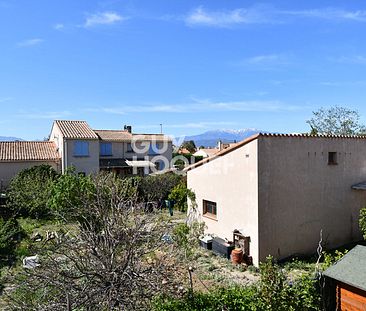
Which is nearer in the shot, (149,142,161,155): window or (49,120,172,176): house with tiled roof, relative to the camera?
(49,120,172,176): house with tiled roof

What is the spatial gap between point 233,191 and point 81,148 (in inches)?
1133

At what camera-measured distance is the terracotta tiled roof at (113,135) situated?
167ft

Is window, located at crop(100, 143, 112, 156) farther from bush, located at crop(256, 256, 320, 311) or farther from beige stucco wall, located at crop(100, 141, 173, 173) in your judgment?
bush, located at crop(256, 256, 320, 311)

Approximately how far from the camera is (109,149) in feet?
165

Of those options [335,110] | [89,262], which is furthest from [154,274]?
[335,110]

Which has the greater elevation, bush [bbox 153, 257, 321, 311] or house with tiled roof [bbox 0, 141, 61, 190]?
house with tiled roof [bbox 0, 141, 61, 190]

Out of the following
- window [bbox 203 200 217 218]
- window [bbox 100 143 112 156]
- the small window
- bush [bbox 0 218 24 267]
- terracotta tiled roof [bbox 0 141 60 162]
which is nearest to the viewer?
bush [bbox 0 218 24 267]

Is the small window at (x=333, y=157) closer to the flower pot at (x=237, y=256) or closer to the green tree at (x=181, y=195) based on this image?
the flower pot at (x=237, y=256)

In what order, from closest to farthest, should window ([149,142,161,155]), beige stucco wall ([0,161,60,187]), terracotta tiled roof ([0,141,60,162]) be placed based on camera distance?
beige stucco wall ([0,161,60,187]), terracotta tiled roof ([0,141,60,162]), window ([149,142,161,155])

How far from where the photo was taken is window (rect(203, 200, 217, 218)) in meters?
23.4

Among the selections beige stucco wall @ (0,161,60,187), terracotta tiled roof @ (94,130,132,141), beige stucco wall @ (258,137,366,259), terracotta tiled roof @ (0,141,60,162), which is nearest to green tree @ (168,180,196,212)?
beige stucco wall @ (258,137,366,259)

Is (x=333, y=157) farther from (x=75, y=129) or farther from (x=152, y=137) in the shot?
(x=152, y=137)

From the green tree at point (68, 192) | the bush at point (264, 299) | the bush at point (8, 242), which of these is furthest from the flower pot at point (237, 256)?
the bush at point (8, 242)

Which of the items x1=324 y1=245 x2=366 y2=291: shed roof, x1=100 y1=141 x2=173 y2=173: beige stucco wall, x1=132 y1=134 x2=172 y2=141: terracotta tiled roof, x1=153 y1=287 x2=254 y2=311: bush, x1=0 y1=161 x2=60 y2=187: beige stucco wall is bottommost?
x1=153 y1=287 x2=254 y2=311: bush
